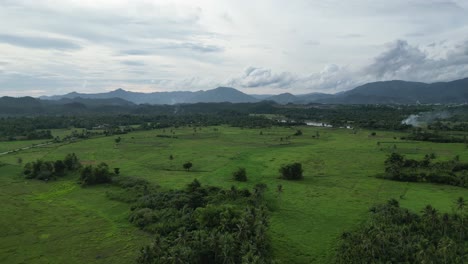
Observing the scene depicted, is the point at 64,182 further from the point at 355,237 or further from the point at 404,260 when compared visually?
the point at 404,260

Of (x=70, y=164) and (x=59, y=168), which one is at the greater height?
(x=70, y=164)

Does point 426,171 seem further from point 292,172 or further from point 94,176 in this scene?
point 94,176

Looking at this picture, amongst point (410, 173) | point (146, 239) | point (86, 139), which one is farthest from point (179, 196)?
point (86, 139)

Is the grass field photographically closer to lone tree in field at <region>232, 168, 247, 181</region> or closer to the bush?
lone tree in field at <region>232, 168, 247, 181</region>

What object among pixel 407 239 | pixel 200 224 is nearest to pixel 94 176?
pixel 200 224

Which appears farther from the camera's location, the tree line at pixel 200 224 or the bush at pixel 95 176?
the bush at pixel 95 176

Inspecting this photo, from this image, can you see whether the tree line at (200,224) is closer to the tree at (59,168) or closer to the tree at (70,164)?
the tree at (59,168)

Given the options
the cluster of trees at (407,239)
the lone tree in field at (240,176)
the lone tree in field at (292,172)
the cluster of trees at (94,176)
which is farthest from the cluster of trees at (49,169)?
the cluster of trees at (407,239)
